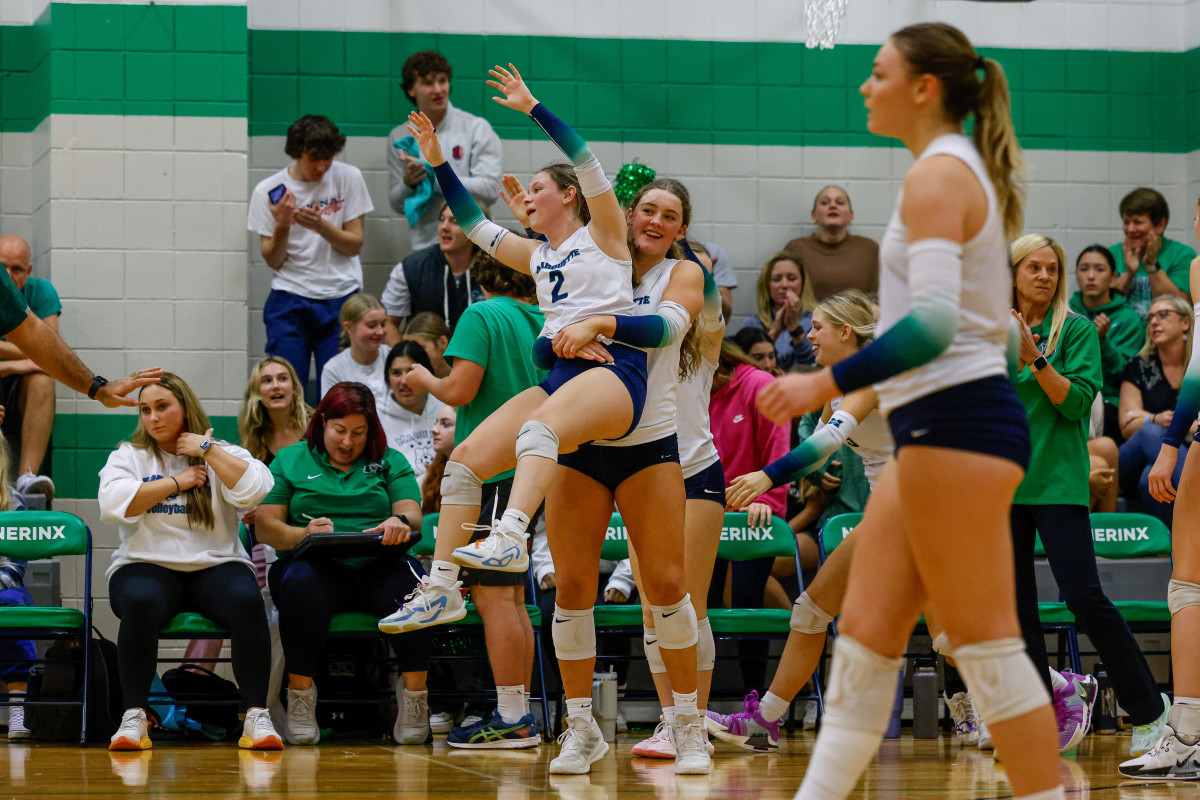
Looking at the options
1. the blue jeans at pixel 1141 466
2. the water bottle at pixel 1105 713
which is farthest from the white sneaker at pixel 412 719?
the blue jeans at pixel 1141 466

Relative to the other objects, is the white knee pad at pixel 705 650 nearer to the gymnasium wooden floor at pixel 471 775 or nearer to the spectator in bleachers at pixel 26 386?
the gymnasium wooden floor at pixel 471 775

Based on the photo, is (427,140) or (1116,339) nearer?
(427,140)

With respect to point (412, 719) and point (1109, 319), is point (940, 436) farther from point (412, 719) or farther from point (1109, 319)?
point (1109, 319)

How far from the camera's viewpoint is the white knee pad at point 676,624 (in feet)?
13.2

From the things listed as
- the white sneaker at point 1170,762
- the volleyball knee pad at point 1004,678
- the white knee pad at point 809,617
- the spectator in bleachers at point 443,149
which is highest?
the spectator in bleachers at point 443,149

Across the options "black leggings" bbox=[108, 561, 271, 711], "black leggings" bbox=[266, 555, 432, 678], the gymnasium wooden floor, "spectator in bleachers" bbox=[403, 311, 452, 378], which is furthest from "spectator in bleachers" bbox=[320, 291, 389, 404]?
the gymnasium wooden floor

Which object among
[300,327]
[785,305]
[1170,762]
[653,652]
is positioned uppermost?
[785,305]

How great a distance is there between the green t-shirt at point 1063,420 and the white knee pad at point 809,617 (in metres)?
0.76

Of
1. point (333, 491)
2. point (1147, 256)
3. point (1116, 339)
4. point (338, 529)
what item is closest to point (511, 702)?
point (338, 529)

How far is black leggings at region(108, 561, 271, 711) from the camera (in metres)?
4.95

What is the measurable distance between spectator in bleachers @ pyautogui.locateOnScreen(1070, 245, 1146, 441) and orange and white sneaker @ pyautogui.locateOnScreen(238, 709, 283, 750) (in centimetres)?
480

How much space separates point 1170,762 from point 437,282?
15.6ft

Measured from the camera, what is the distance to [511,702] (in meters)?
4.84

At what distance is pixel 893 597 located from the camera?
2404mm
